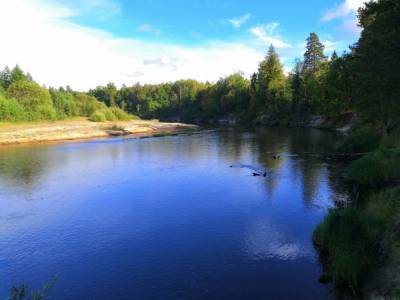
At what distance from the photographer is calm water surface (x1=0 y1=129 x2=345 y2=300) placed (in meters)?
15.2

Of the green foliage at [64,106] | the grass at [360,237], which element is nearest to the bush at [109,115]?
the green foliage at [64,106]

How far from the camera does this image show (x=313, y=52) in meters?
112

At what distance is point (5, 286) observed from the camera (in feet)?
50.8

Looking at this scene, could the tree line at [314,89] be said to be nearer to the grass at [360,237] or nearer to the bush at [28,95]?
the grass at [360,237]

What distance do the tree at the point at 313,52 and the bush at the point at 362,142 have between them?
7110cm

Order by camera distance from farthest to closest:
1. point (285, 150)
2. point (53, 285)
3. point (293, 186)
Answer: point (285, 150) → point (293, 186) → point (53, 285)

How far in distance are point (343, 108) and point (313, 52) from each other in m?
39.0

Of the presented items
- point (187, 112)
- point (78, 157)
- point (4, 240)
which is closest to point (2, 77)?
point (187, 112)

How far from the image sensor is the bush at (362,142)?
39453 mm

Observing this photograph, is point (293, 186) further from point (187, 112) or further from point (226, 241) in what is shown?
point (187, 112)


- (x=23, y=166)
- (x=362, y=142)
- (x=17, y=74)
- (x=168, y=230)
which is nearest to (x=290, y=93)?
(x=362, y=142)

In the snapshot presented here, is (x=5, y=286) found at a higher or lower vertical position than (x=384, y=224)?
lower

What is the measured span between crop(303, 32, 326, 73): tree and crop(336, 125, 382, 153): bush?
2799 inches

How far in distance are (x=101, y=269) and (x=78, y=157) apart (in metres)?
39.0
